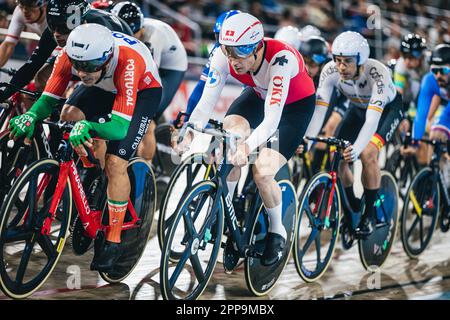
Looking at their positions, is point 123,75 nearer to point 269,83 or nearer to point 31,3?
point 269,83

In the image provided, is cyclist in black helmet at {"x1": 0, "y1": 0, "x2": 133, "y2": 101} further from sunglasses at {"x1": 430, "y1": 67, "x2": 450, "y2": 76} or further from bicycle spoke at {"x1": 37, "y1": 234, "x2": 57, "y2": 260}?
sunglasses at {"x1": 430, "y1": 67, "x2": 450, "y2": 76}

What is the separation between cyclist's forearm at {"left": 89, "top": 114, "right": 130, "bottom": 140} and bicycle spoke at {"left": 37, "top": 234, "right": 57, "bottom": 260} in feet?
2.11

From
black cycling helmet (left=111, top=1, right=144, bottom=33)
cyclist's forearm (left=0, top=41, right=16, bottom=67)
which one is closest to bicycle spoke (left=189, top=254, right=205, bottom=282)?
cyclist's forearm (left=0, top=41, right=16, bottom=67)

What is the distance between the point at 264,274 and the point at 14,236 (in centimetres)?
173

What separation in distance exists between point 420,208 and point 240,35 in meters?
3.06

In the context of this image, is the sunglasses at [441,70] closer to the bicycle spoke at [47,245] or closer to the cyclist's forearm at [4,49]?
the cyclist's forearm at [4,49]

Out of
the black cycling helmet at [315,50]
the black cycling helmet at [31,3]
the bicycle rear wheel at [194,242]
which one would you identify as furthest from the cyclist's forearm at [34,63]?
the black cycling helmet at [315,50]

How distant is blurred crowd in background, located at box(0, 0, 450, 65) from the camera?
1310cm

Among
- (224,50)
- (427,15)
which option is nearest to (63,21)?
(224,50)

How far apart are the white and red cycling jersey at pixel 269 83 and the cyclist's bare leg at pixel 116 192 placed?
0.55 meters

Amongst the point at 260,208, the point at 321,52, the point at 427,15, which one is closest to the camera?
the point at 260,208

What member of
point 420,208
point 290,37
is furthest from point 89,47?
point 290,37

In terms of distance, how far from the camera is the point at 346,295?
18.9 ft
